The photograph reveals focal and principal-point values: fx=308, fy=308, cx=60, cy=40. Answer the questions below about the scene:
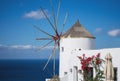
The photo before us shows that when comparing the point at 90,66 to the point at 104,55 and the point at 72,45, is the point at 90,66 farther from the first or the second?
the point at 72,45

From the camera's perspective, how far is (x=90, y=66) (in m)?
22.9

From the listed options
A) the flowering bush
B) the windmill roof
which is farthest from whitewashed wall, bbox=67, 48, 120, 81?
the windmill roof

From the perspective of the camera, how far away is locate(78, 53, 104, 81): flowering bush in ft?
70.1

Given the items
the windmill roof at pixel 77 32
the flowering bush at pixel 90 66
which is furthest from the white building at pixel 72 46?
the flowering bush at pixel 90 66

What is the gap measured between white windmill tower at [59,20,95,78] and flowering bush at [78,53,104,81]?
5.28 m

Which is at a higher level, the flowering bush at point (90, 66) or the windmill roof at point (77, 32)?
the windmill roof at point (77, 32)

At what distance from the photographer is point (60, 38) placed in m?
31.2

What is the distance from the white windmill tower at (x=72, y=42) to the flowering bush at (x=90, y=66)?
5280mm

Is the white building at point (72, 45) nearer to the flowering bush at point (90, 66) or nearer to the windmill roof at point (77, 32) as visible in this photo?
the windmill roof at point (77, 32)

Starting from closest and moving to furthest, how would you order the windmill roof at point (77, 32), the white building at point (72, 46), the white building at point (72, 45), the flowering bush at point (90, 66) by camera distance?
the flowering bush at point (90, 66) < the white building at point (72, 46) < the white building at point (72, 45) < the windmill roof at point (77, 32)

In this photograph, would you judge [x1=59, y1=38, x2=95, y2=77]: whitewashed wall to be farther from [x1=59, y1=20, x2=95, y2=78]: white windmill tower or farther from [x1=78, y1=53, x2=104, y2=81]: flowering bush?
[x1=78, y1=53, x2=104, y2=81]: flowering bush

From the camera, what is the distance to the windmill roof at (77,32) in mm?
29594

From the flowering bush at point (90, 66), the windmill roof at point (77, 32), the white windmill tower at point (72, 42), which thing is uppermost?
the windmill roof at point (77, 32)

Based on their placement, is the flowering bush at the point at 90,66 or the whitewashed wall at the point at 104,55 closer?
the whitewashed wall at the point at 104,55
